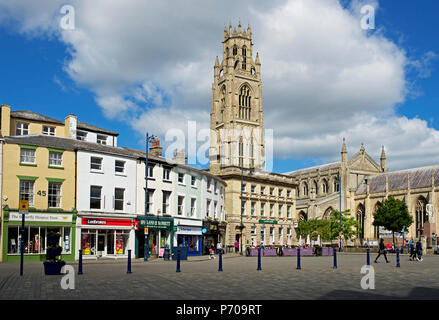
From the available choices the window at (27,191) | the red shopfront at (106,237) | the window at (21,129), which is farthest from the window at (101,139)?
the window at (27,191)

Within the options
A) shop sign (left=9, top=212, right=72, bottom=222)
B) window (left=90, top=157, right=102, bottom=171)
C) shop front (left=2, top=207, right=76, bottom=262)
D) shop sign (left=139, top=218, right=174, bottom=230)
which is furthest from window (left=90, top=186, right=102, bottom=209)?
shop sign (left=139, top=218, right=174, bottom=230)

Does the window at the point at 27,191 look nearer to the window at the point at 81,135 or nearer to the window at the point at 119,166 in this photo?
the window at the point at 119,166

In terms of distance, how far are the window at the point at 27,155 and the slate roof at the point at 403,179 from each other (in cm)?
7167

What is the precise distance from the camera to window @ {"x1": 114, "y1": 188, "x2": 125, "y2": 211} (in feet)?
129

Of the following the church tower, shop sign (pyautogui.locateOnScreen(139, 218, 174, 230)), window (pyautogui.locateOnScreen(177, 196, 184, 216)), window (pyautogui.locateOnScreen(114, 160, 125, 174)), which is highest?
the church tower

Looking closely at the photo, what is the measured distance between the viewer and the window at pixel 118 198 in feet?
129

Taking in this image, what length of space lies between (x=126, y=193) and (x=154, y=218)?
3649 millimetres

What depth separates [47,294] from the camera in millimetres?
13484

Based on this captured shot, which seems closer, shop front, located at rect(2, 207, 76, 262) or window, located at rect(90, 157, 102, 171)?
shop front, located at rect(2, 207, 76, 262)

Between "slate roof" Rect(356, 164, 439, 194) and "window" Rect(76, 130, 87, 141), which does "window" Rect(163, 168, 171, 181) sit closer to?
"window" Rect(76, 130, 87, 141)

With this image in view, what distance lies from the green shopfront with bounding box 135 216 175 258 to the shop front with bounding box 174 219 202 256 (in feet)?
3.85

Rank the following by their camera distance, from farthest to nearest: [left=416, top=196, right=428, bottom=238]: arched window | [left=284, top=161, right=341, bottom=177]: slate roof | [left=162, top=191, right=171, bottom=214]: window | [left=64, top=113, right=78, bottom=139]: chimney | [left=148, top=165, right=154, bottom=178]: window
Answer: [left=284, top=161, right=341, bottom=177]: slate roof < [left=416, top=196, right=428, bottom=238]: arched window < [left=162, top=191, right=171, bottom=214]: window < [left=64, top=113, right=78, bottom=139]: chimney < [left=148, top=165, right=154, bottom=178]: window

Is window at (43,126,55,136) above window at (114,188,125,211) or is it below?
above

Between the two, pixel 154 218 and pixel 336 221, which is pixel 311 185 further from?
pixel 154 218
